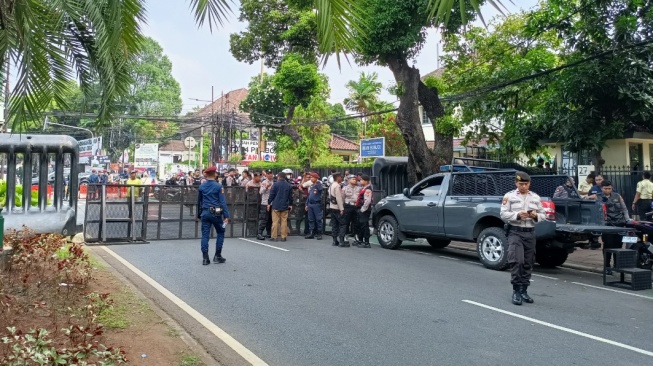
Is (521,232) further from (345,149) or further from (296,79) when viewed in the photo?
(345,149)

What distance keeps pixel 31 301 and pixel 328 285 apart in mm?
3978

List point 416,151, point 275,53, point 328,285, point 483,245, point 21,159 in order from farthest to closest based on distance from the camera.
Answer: point 275,53 → point 416,151 → point 483,245 → point 21,159 → point 328,285

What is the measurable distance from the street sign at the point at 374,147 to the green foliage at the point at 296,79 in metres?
→ 4.99

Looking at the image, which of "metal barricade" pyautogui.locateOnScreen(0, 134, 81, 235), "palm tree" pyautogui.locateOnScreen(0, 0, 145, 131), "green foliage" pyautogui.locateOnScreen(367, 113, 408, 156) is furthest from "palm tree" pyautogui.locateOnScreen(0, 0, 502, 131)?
"green foliage" pyautogui.locateOnScreen(367, 113, 408, 156)

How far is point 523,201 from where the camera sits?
745 cm

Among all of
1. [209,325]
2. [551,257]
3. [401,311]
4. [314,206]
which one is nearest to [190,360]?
[209,325]

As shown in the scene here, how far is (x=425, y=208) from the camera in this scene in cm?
1191

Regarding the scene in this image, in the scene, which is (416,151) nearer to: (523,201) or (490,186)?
(490,186)

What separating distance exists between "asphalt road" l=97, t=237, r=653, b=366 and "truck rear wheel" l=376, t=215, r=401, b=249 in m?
1.70

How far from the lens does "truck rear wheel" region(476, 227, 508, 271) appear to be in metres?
9.94

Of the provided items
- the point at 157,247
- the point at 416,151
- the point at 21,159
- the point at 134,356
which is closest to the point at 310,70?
the point at 416,151

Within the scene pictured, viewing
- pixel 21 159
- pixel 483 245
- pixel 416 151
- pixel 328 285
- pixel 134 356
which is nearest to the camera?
pixel 134 356

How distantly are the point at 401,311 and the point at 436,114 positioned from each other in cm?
1115

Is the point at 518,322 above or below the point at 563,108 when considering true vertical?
below
